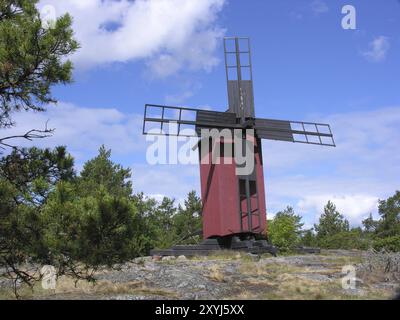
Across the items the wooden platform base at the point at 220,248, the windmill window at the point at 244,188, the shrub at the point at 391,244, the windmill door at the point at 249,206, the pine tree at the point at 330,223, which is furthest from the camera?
the pine tree at the point at 330,223

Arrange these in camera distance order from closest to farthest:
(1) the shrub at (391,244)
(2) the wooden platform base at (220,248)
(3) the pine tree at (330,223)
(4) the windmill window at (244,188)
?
(2) the wooden platform base at (220,248) < (4) the windmill window at (244,188) < (1) the shrub at (391,244) < (3) the pine tree at (330,223)

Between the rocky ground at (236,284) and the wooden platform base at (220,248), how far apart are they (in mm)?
5223

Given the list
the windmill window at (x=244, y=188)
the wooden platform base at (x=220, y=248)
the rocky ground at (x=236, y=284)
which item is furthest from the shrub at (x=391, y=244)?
the rocky ground at (x=236, y=284)

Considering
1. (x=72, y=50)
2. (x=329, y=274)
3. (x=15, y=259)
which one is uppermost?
(x=72, y=50)

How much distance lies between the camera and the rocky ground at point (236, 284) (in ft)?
31.9

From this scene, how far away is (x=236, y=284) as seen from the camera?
1128cm

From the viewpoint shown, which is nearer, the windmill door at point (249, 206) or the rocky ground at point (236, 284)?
the rocky ground at point (236, 284)

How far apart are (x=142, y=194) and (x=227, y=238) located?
19197 millimetres

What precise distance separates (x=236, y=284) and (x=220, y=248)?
10.2 metres

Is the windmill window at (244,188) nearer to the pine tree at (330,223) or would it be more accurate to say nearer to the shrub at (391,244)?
the shrub at (391,244)

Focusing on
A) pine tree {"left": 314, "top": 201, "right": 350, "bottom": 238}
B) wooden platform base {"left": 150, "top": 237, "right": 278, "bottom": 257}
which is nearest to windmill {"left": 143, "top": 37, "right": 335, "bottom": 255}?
wooden platform base {"left": 150, "top": 237, "right": 278, "bottom": 257}

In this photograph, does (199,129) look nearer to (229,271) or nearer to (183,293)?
(229,271)

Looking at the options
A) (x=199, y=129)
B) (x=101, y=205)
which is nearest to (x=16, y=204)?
(x=101, y=205)
